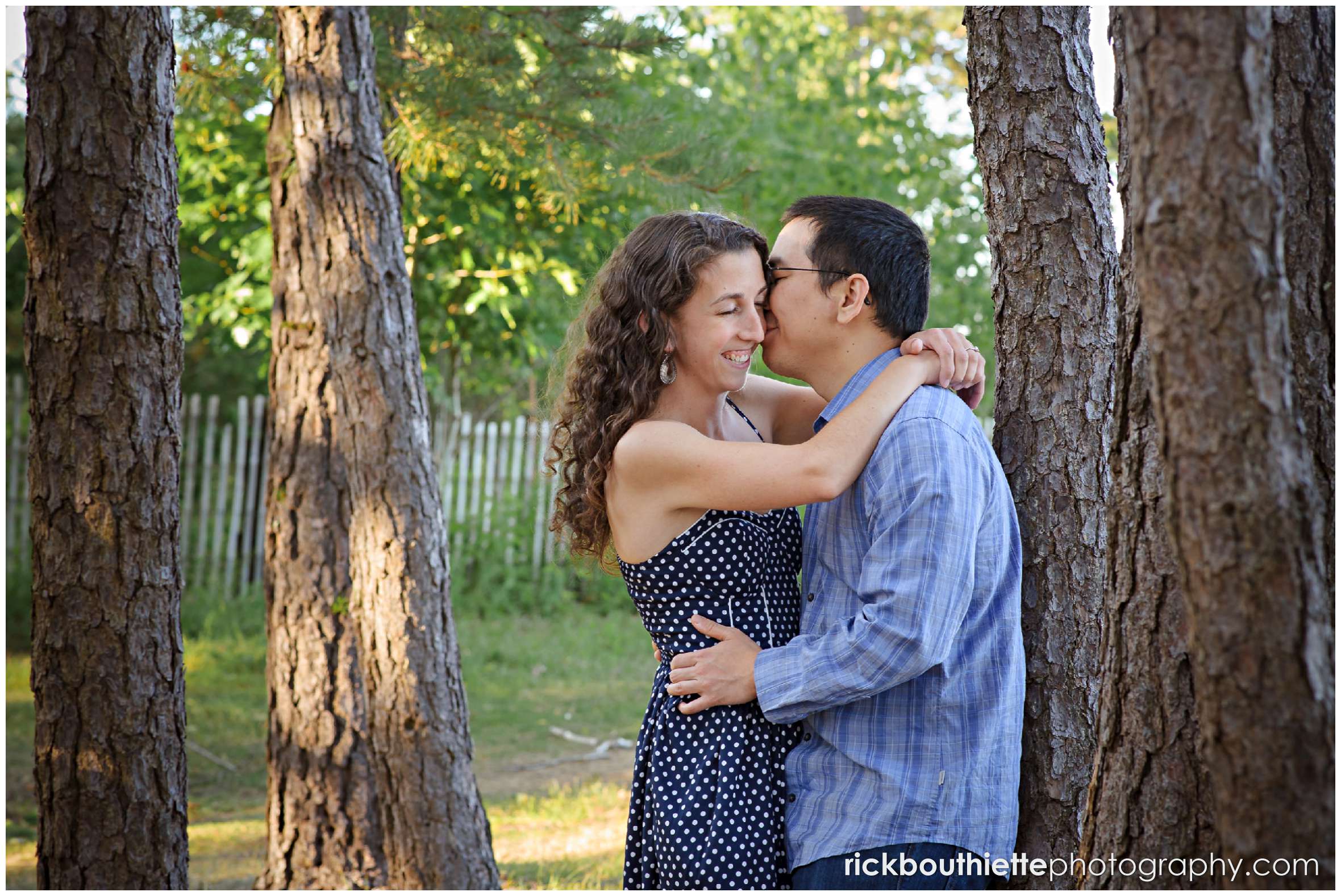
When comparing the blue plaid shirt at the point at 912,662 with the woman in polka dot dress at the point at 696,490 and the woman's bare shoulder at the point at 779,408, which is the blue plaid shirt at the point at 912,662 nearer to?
the woman in polka dot dress at the point at 696,490

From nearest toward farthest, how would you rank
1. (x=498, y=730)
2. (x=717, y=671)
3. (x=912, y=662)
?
1. (x=912, y=662)
2. (x=717, y=671)
3. (x=498, y=730)

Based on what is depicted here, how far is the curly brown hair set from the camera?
2.19 metres

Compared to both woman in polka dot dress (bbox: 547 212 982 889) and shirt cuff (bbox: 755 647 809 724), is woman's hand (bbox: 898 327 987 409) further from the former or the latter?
shirt cuff (bbox: 755 647 809 724)

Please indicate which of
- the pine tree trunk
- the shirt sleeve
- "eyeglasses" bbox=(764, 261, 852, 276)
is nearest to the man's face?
"eyeglasses" bbox=(764, 261, 852, 276)

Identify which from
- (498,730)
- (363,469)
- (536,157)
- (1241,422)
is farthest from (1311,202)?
(498,730)

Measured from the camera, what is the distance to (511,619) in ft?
29.5

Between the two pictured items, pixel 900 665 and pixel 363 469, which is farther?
pixel 363 469

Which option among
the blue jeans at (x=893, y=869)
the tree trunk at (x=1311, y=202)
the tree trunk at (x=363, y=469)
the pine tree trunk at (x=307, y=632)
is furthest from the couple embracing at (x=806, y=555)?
the pine tree trunk at (x=307, y=632)

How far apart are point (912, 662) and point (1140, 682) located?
345mm

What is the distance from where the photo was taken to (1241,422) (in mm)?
1268

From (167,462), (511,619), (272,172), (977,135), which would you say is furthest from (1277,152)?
(511,619)

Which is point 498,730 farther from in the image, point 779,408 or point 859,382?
point 859,382

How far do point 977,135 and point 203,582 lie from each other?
314 inches

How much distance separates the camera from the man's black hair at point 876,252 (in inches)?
85.7
